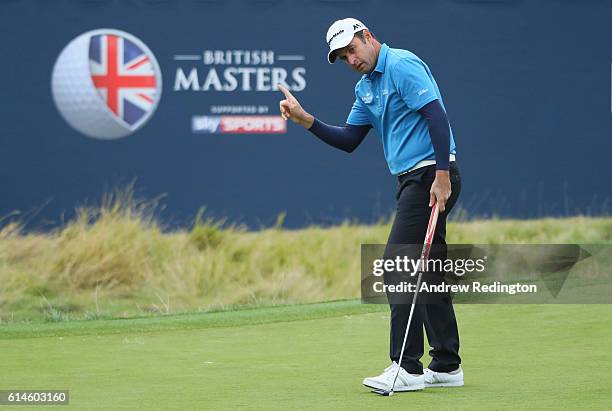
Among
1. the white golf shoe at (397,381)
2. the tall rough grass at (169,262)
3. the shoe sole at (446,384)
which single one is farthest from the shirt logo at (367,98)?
A: the tall rough grass at (169,262)

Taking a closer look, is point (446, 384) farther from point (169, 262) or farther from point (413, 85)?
point (169, 262)

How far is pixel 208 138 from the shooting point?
1219 cm

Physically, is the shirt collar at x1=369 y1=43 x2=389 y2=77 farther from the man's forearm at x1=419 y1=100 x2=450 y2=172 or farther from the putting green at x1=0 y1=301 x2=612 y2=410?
the putting green at x1=0 y1=301 x2=612 y2=410

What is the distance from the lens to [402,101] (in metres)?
4.99

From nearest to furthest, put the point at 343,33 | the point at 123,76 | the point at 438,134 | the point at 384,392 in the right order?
the point at 384,392 → the point at 438,134 → the point at 343,33 → the point at 123,76

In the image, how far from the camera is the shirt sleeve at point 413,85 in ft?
16.0

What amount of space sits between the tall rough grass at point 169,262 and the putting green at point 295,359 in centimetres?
233

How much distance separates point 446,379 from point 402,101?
1.12m

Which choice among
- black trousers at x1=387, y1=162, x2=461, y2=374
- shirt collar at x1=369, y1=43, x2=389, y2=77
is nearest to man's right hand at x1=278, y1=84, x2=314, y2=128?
shirt collar at x1=369, y1=43, x2=389, y2=77

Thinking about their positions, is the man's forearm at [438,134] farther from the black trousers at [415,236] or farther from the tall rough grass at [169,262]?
the tall rough grass at [169,262]

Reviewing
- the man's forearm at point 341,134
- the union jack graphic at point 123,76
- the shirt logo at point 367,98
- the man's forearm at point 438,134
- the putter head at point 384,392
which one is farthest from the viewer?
the union jack graphic at point 123,76

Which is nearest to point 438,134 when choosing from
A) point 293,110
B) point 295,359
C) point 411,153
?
point 411,153

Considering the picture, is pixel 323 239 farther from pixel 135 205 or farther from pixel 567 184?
pixel 567 184

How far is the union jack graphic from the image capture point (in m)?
11.8
